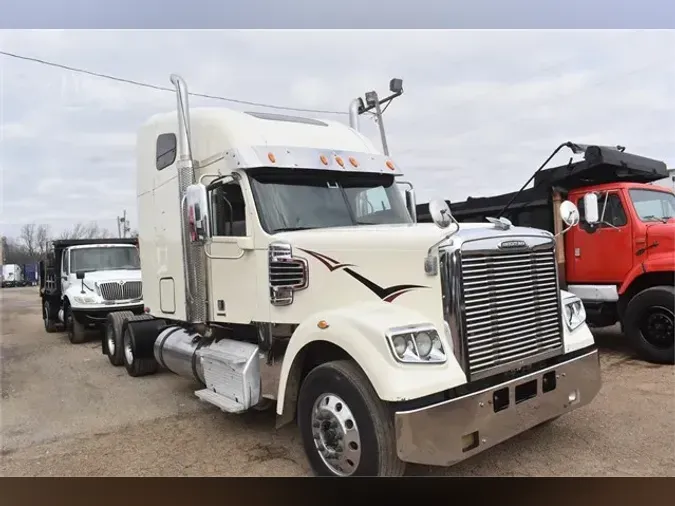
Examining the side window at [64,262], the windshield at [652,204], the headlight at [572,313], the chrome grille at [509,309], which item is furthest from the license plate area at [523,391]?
the side window at [64,262]

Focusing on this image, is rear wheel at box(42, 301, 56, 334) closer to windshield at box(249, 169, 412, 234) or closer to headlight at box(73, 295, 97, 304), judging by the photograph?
headlight at box(73, 295, 97, 304)

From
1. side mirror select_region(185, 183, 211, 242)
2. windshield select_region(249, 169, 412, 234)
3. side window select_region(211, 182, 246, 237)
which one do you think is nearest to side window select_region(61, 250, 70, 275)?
side window select_region(211, 182, 246, 237)

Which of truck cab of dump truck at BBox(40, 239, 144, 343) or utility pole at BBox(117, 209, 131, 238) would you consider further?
truck cab of dump truck at BBox(40, 239, 144, 343)

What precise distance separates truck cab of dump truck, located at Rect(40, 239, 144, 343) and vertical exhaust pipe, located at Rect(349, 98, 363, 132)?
630 centimetres

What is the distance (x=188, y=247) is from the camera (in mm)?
4945

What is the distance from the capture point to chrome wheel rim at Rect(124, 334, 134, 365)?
22.4 feet

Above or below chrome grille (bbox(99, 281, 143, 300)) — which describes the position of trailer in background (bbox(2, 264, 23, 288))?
above

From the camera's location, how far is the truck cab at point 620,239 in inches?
257

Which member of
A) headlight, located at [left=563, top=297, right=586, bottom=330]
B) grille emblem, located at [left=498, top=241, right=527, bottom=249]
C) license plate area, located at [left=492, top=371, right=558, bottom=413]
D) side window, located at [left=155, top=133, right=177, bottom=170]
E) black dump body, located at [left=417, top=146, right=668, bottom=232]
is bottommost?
license plate area, located at [left=492, top=371, right=558, bottom=413]

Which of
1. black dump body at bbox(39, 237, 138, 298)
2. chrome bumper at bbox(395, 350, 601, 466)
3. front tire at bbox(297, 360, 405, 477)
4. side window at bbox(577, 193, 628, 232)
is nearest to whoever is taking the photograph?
chrome bumper at bbox(395, 350, 601, 466)

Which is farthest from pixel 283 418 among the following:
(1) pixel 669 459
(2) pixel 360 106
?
(2) pixel 360 106

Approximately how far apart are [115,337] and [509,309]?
571 cm

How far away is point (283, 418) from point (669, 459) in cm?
267

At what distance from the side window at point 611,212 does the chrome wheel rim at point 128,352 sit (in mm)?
6063
